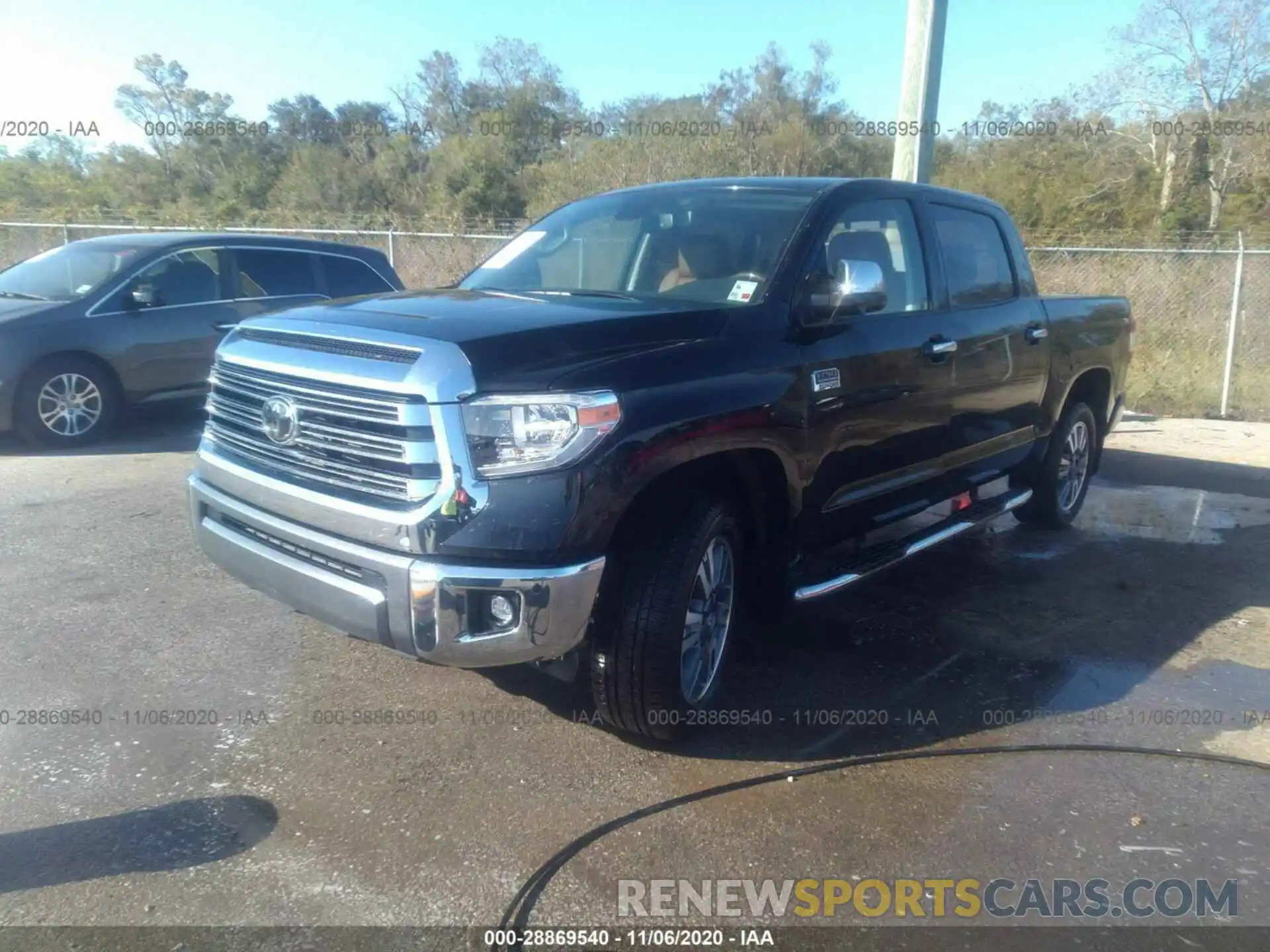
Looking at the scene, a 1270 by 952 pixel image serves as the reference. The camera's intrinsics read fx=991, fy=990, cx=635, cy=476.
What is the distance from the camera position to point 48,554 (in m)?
5.36

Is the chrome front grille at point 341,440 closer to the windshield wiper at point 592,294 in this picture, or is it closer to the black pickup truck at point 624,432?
the black pickup truck at point 624,432

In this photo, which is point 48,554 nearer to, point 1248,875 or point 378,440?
point 378,440

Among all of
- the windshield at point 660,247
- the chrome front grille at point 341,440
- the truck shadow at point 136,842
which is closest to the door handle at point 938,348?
the windshield at point 660,247

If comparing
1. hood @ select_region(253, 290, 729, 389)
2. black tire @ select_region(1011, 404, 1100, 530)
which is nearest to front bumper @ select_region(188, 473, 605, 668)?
hood @ select_region(253, 290, 729, 389)

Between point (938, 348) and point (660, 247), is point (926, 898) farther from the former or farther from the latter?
point (660, 247)

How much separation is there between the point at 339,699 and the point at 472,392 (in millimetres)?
1592

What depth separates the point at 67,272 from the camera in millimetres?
8344

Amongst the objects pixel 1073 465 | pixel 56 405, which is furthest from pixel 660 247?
pixel 56 405

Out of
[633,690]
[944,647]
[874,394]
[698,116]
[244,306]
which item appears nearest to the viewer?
[633,690]

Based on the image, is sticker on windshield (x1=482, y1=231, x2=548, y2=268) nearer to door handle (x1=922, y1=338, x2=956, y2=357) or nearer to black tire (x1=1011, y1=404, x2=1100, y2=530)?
door handle (x1=922, y1=338, x2=956, y2=357)

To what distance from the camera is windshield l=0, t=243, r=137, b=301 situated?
815 centimetres

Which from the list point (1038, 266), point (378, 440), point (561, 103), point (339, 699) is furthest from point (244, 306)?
point (561, 103)

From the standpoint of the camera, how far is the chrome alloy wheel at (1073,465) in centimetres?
644

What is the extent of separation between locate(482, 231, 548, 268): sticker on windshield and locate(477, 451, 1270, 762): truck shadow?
1.94 meters
